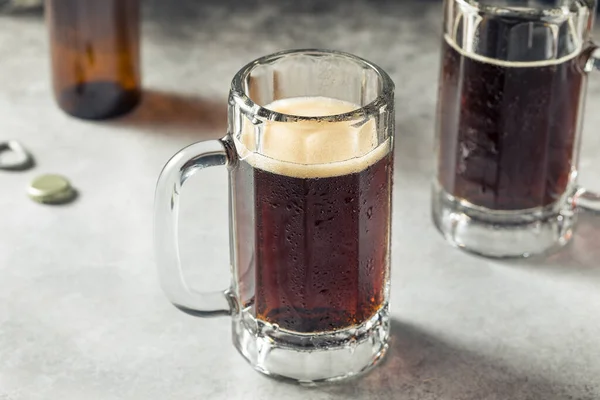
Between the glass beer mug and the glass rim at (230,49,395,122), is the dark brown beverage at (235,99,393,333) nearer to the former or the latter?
the glass rim at (230,49,395,122)

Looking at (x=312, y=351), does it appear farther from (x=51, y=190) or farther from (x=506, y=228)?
(x=51, y=190)

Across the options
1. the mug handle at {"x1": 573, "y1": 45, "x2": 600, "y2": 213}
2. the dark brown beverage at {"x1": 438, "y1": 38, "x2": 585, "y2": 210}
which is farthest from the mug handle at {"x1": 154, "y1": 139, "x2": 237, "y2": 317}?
the mug handle at {"x1": 573, "y1": 45, "x2": 600, "y2": 213}

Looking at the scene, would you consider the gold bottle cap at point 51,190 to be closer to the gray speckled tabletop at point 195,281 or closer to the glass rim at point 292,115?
the gray speckled tabletop at point 195,281

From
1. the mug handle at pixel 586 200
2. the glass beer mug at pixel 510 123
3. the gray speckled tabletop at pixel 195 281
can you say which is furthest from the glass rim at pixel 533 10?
the gray speckled tabletop at pixel 195 281

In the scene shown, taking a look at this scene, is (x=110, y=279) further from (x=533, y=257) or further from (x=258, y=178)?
(x=533, y=257)

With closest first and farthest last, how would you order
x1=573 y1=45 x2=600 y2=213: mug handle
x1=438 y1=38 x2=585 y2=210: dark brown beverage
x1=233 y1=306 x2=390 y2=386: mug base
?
x1=233 y1=306 x2=390 y2=386: mug base < x1=438 y1=38 x2=585 y2=210: dark brown beverage < x1=573 y1=45 x2=600 y2=213: mug handle

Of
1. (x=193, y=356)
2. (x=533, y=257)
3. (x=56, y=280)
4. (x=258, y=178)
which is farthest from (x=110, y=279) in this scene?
(x=533, y=257)
